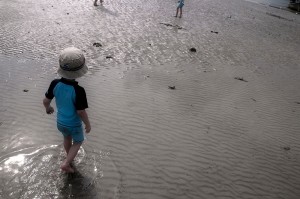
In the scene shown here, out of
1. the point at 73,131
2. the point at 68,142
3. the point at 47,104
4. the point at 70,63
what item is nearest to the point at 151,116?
the point at 68,142

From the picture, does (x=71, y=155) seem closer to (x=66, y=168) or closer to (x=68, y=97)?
(x=66, y=168)

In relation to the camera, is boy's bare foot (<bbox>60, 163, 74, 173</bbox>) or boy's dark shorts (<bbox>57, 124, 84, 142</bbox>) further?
boy's bare foot (<bbox>60, 163, 74, 173</bbox>)

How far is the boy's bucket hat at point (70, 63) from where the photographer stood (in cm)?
332

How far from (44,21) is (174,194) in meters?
10.5

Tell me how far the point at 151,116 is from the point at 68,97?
2.86 metres

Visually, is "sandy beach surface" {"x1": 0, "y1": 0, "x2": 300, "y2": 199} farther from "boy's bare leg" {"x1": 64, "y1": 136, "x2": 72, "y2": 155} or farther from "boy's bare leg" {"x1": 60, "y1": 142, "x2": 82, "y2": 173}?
"boy's bare leg" {"x1": 64, "y1": 136, "x2": 72, "y2": 155}

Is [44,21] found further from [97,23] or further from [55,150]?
[55,150]

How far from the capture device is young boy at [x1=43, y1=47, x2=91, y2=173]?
3.34 meters

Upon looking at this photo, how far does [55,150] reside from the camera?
458cm

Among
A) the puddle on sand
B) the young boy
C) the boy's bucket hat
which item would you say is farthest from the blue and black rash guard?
the puddle on sand

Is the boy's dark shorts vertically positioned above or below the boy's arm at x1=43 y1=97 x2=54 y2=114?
below

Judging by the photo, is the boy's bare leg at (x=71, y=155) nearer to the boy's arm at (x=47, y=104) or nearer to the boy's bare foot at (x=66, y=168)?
the boy's bare foot at (x=66, y=168)

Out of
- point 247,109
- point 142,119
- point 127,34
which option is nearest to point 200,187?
point 142,119

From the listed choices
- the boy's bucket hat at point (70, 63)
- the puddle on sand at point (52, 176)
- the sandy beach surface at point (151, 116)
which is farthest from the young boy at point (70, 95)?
the sandy beach surface at point (151, 116)
